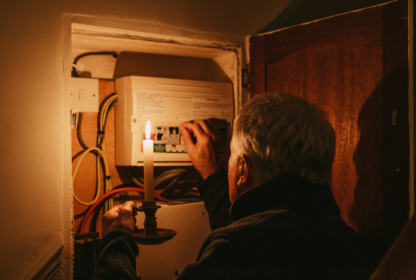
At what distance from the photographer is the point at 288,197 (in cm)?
76

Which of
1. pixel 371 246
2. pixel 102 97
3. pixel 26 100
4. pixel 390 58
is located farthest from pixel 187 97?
pixel 371 246

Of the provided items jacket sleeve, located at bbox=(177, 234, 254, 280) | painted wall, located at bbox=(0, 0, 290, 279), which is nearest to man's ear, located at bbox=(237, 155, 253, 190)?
jacket sleeve, located at bbox=(177, 234, 254, 280)

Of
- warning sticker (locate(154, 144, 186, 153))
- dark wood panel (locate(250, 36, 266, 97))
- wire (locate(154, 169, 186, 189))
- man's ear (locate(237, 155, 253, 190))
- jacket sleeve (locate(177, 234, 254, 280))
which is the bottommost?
jacket sleeve (locate(177, 234, 254, 280))

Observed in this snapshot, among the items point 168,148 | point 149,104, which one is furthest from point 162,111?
point 168,148

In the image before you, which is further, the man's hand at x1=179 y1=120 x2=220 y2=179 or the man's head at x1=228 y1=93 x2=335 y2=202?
the man's hand at x1=179 y1=120 x2=220 y2=179

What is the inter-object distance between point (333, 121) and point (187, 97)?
2.20ft

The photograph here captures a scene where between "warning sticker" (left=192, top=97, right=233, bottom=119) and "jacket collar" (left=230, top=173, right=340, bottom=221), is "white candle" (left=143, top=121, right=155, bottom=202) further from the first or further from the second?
"warning sticker" (left=192, top=97, right=233, bottom=119)

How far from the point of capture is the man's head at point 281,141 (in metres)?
0.81

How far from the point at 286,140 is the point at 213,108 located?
831 mm

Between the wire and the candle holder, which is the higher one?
the wire

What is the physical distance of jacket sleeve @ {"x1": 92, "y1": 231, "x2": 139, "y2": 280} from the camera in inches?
32.6

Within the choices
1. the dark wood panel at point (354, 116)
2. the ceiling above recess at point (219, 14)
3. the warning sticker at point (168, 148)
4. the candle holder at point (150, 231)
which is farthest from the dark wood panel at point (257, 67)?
the candle holder at point (150, 231)

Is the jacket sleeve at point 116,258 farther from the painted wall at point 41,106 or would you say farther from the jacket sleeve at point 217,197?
the jacket sleeve at point 217,197

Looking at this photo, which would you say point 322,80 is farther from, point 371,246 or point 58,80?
point 58,80
